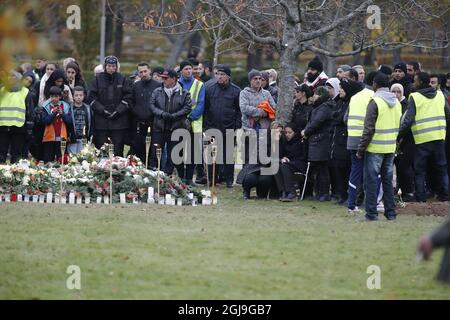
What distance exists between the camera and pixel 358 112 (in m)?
17.2

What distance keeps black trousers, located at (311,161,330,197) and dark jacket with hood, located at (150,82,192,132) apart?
2.83 meters

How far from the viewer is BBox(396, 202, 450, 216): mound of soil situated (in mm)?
17641

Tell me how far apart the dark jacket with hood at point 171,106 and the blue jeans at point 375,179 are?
5.44 meters

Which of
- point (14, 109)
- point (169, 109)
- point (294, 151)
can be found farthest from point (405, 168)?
point (14, 109)

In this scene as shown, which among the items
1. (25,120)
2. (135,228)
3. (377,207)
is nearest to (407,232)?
(377,207)

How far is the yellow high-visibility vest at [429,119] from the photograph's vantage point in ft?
61.6

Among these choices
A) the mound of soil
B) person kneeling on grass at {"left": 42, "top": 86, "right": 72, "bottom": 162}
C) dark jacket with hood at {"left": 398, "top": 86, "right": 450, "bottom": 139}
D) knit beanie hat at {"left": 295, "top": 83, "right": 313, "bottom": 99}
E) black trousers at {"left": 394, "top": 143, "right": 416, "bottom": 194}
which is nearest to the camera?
the mound of soil

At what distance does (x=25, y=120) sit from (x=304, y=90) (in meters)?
5.71

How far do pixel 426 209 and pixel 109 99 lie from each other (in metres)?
6.82

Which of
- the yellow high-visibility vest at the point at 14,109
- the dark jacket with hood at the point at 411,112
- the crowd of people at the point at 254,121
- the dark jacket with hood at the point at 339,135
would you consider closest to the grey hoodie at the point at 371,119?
the crowd of people at the point at 254,121

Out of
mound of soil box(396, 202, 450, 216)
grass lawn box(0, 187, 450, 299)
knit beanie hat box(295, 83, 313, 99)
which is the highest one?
knit beanie hat box(295, 83, 313, 99)

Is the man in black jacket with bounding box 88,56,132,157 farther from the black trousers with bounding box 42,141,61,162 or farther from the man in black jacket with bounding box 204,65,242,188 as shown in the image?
the man in black jacket with bounding box 204,65,242,188

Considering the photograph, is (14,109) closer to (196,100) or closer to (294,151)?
(196,100)

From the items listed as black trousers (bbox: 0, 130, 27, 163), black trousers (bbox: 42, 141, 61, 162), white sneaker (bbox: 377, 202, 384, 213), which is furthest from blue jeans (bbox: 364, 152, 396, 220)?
black trousers (bbox: 0, 130, 27, 163)
